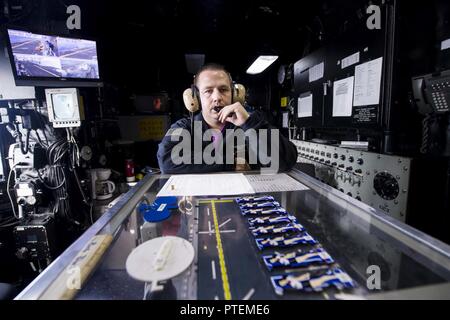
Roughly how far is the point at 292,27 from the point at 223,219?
2.53 m

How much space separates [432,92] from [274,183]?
0.82m

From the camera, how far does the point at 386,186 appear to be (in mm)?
1118

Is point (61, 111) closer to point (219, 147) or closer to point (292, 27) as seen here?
point (219, 147)

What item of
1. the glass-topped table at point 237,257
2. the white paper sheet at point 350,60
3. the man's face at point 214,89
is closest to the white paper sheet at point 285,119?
the white paper sheet at point 350,60

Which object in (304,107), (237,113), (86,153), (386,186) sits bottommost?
(386,186)

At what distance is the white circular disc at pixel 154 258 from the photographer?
1.24 ft

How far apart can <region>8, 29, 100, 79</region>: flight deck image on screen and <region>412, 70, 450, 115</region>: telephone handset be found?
7.66 feet

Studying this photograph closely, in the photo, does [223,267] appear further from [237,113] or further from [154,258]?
[237,113]

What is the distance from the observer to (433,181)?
1027mm

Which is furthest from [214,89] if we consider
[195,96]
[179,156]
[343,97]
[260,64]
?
[260,64]

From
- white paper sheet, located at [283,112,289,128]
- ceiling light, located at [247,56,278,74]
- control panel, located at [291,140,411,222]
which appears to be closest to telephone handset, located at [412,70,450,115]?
control panel, located at [291,140,411,222]

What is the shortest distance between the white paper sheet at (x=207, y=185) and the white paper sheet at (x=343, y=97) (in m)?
0.91

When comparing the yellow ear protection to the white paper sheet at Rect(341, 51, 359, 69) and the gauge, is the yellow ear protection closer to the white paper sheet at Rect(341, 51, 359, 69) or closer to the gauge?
the white paper sheet at Rect(341, 51, 359, 69)

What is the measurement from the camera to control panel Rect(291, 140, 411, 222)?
3.44 ft
